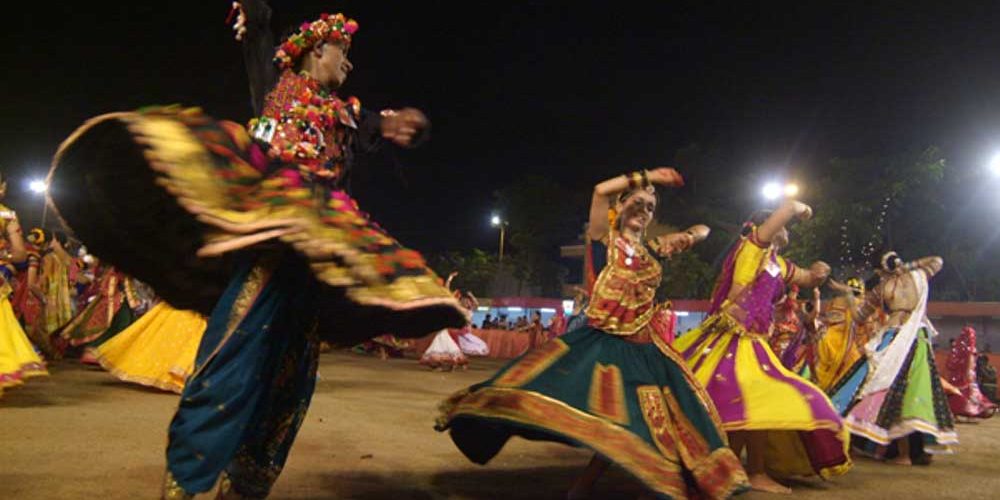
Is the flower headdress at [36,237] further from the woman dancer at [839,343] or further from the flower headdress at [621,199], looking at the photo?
the woman dancer at [839,343]

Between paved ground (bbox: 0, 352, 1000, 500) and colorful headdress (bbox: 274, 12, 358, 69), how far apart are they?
7.01ft

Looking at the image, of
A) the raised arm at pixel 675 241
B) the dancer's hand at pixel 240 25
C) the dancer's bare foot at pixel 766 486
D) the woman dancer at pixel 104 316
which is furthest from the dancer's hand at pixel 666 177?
the woman dancer at pixel 104 316

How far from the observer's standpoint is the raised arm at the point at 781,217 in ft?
16.1

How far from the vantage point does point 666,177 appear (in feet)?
13.7

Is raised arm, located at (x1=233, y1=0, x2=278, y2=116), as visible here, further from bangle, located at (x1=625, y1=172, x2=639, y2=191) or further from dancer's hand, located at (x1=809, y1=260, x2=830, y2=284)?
dancer's hand, located at (x1=809, y1=260, x2=830, y2=284)

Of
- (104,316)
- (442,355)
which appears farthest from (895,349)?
(104,316)

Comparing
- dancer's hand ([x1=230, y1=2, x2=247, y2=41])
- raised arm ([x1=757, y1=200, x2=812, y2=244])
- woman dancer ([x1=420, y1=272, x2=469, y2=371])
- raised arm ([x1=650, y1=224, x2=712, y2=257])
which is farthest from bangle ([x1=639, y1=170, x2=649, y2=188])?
woman dancer ([x1=420, y1=272, x2=469, y2=371])

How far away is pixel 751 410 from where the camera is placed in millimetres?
4359

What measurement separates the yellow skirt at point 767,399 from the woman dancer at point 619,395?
0.53 metres

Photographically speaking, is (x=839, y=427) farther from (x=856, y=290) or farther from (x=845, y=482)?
(x=856, y=290)

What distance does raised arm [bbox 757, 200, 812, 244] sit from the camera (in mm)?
4895

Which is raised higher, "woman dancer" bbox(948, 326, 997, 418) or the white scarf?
the white scarf

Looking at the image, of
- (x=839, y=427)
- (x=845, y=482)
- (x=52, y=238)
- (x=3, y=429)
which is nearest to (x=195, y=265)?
(x=3, y=429)

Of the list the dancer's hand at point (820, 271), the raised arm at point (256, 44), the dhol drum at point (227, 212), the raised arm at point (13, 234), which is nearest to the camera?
the dhol drum at point (227, 212)
